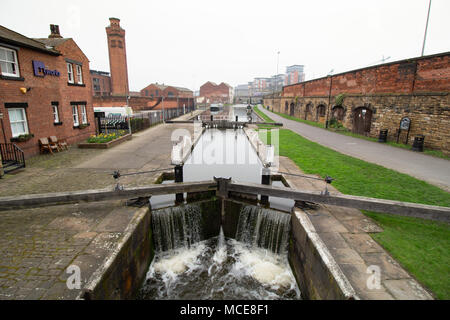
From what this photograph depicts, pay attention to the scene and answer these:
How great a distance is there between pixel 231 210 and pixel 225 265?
6.35 ft

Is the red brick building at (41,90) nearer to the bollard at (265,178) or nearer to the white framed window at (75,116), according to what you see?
the white framed window at (75,116)

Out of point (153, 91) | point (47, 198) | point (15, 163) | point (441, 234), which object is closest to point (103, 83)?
point (153, 91)

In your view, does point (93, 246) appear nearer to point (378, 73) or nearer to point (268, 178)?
point (268, 178)

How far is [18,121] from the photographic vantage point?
37.8 ft

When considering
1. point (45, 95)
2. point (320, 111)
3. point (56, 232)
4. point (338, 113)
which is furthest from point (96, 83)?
point (56, 232)

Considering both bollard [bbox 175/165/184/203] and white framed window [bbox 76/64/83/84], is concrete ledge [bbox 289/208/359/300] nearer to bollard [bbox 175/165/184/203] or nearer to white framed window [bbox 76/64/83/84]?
bollard [bbox 175/165/184/203]

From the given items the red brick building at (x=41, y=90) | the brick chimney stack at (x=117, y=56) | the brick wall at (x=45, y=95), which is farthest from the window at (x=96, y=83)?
the brick wall at (x=45, y=95)

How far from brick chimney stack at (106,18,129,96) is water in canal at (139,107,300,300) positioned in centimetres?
4821

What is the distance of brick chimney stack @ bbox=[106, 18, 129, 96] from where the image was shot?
4697 centimetres

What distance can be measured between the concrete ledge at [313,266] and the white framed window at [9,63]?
13884 mm

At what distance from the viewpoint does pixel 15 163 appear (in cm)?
1022

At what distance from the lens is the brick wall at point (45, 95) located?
11094 millimetres

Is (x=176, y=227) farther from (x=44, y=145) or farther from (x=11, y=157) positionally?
(x=44, y=145)

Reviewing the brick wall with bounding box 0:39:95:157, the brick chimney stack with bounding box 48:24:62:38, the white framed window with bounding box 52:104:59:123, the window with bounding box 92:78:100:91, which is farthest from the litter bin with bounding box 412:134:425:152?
the window with bounding box 92:78:100:91
